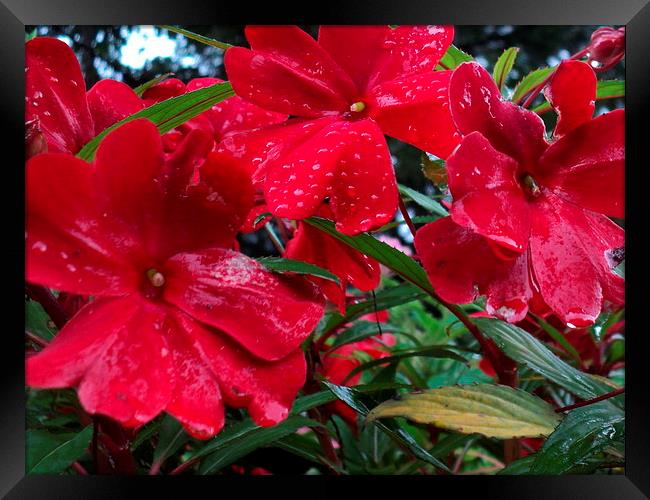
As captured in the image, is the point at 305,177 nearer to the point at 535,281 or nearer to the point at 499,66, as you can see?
the point at 535,281

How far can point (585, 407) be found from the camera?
0.49 m

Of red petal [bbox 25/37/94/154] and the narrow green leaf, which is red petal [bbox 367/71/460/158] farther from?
the narrow green leaf

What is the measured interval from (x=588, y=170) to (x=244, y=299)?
0.74 ft

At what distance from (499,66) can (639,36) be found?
123 mm

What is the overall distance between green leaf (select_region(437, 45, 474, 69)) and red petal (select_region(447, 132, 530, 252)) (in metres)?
0.15

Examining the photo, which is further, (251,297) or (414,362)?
(414,362)

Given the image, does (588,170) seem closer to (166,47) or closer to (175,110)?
(175,110)

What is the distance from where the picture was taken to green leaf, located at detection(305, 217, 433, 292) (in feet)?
1.31

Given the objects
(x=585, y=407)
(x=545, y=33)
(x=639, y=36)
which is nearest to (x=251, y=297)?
(x=585, y=407)

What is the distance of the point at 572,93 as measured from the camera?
15.4 inches

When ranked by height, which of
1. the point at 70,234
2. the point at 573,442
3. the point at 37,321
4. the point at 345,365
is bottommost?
the point at 345,365

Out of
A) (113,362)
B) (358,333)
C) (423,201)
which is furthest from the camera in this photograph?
(358,333)

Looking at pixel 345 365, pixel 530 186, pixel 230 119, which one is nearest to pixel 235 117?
pixel 230 119

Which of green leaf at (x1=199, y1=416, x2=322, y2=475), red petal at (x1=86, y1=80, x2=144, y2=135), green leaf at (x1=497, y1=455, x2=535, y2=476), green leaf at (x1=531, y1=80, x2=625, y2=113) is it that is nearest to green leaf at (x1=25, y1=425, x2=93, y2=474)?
green leaf at (x1=199, y1=416, x2=322, y2=475)
